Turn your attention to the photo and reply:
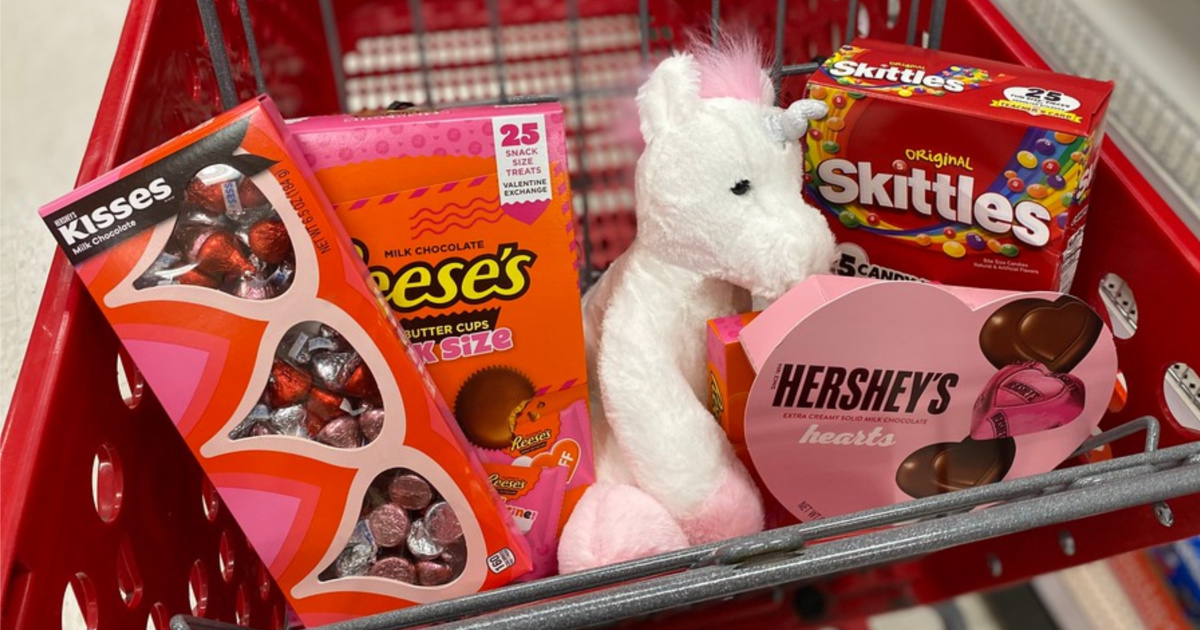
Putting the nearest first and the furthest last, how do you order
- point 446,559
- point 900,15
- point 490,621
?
point 490,621 → point 446,559 → point 900,15

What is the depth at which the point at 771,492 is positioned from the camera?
0.80 meters

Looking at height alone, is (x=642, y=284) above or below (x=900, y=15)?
below

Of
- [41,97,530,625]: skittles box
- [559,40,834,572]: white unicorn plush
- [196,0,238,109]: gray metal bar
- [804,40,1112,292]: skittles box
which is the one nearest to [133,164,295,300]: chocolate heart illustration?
[41,97,530,625]: skittles box

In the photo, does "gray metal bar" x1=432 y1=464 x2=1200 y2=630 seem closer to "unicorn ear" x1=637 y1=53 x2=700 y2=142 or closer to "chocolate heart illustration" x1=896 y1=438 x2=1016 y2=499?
"chocolate heart illustration" x1=896 y1=438 x2=1016 y2=499

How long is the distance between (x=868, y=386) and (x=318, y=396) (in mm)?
391

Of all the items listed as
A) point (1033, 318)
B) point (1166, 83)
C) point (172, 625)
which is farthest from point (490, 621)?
Result: point (1166, 83)

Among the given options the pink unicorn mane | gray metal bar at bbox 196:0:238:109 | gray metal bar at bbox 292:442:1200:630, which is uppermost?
gray metal bar at bbox 196:0:238:109

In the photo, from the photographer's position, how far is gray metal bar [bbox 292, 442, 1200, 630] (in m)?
0.56

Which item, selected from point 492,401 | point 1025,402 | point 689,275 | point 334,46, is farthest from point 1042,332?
point 334,46

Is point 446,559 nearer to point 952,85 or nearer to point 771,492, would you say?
point 771,492

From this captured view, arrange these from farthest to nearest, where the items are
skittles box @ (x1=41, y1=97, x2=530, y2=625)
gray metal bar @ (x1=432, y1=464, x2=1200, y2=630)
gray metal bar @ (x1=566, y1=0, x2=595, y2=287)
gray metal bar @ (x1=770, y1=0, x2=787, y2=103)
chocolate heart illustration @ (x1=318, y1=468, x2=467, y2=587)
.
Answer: gray metal bar @ (x1=566, y1=0, x2=595, y2=287) < gray metal bar @ (x1=770, y1=0, x2=787, y2=103) < chocolate heart illustration @ (x1=318, y1=468, x2=467, y2=587) < skittles box @ (x1=41, y1=97, x2=530, y2=625) < gray metal bar @ (x1=432, y1=464, x2=1200, y2=630)

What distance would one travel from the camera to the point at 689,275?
32.6 inches

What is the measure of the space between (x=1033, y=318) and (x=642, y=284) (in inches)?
11.6

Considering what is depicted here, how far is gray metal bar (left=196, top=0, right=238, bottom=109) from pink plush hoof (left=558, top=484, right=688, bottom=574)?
17.0 inches
